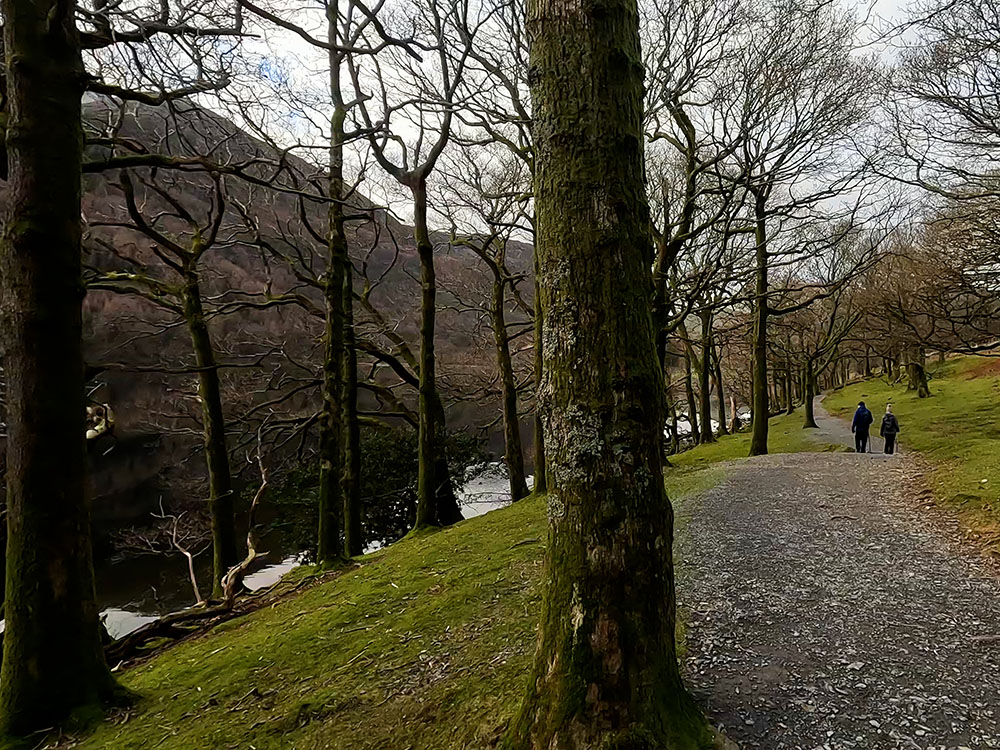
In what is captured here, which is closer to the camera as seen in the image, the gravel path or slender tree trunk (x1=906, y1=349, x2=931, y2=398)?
the gravel path

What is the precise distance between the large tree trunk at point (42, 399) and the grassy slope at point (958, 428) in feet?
25.6

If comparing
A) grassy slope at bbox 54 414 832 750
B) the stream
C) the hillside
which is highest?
the hillside

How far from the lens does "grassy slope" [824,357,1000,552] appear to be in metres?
6.78

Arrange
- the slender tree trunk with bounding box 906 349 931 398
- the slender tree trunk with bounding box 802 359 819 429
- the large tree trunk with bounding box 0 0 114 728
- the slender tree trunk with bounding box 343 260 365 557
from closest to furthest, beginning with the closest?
1. the large tree trunk with bounding box 0 0 114 728
2. the slender tree trunk with bounding box 343 260 365 557
3. the slender tree trunk with bounding box 802 359 819 429
4. the slender tree trunk with bounding box 906 349 931 398

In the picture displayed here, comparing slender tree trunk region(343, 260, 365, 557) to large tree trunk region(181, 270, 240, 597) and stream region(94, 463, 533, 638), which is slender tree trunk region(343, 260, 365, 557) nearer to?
stream region(94, 463, 533, 638)

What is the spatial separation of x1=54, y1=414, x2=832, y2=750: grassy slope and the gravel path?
4.18 ft

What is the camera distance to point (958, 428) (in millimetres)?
16562

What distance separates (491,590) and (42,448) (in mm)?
3592

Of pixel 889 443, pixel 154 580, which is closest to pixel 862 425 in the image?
pixel 889 443

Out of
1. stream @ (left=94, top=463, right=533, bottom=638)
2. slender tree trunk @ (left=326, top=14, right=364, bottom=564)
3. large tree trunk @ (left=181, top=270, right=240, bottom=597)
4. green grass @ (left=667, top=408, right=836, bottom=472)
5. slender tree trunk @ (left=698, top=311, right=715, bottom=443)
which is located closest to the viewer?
slender tree trunk @ (left=326, top=14, right=364, bottom=564)

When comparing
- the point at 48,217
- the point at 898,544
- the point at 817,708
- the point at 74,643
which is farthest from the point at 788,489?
the point at 48,217

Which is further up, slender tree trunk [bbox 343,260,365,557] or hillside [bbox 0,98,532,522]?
hillside [bbox 0,98,532,522]

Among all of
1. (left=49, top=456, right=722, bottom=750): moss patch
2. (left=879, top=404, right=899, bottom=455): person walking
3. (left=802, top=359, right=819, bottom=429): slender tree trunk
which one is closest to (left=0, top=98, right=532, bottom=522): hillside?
(left=49, top=456, right=722, bottom=750): moss patch

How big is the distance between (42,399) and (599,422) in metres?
3.49
